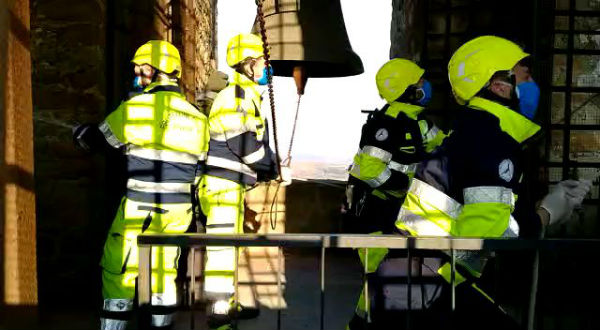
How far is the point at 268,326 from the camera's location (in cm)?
346

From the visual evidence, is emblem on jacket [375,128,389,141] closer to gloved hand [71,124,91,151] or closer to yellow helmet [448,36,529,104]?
yellow helmet [448,36,529,104]

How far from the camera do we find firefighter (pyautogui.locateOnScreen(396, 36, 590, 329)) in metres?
1.71

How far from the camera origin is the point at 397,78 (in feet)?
9.96

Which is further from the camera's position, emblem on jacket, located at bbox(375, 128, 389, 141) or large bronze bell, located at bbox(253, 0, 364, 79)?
large bronze bell, located at bbox(253, 0, 364, 79)

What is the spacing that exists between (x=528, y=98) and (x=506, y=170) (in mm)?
616

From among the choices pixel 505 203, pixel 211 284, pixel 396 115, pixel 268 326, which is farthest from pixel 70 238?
pixel 505 203

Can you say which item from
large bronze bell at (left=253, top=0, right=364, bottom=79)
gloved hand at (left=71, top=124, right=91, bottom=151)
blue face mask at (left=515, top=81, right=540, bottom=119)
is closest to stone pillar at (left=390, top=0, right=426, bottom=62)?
large bronze bell at (left=253, top=0, right=364, bottom=79)

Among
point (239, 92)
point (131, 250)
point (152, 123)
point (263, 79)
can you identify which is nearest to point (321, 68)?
point (263, 79)

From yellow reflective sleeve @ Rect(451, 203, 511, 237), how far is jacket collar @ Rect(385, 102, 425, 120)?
1.25 m

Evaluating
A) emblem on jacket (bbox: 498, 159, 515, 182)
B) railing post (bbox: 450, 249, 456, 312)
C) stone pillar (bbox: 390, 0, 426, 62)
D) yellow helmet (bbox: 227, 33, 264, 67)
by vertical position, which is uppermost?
stone pillar (bbox: 390, 0, 426, 62)

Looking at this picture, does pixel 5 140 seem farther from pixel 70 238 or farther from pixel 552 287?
pixel 552 287

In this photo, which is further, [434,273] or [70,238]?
[70,238]

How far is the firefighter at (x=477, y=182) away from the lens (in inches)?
67.2

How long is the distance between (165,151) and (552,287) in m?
3.42
